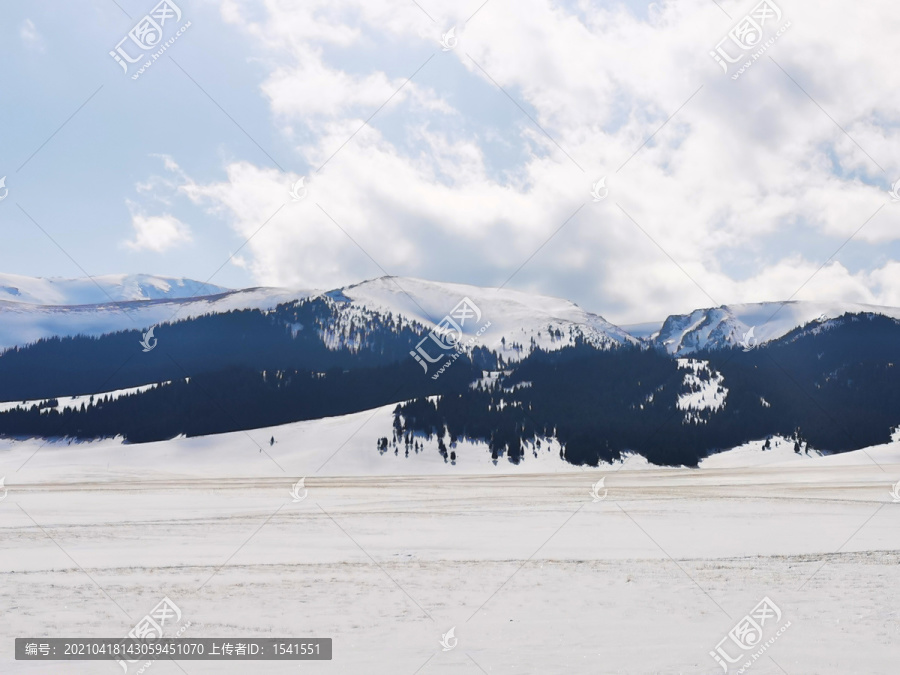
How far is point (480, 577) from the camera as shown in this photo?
17.5 meters

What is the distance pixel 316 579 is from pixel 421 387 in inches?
5313

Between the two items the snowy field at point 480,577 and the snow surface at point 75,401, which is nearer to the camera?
the snowy field at point 480,577

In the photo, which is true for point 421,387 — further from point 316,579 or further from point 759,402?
point 316,579

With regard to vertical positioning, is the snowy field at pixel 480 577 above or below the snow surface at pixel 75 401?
below

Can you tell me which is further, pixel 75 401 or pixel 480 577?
pixel 75 401

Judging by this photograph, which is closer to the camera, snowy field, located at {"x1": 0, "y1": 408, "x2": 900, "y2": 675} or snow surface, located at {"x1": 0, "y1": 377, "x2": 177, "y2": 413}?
snowy field, located at {"x1": 0, "y1": 408, "x2": 900, "y2": 675}

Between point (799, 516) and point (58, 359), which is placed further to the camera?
point (58, 359)

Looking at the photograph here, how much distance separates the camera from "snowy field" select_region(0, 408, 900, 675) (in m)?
11.6

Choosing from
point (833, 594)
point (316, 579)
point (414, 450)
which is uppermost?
point (414, 450)

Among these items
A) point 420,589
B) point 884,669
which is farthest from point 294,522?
point 884,669

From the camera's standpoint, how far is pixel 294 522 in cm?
2898

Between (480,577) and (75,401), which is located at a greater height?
(75,401)

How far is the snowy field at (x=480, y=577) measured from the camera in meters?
11.6

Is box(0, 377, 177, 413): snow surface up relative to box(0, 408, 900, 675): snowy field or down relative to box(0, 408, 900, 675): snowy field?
up
